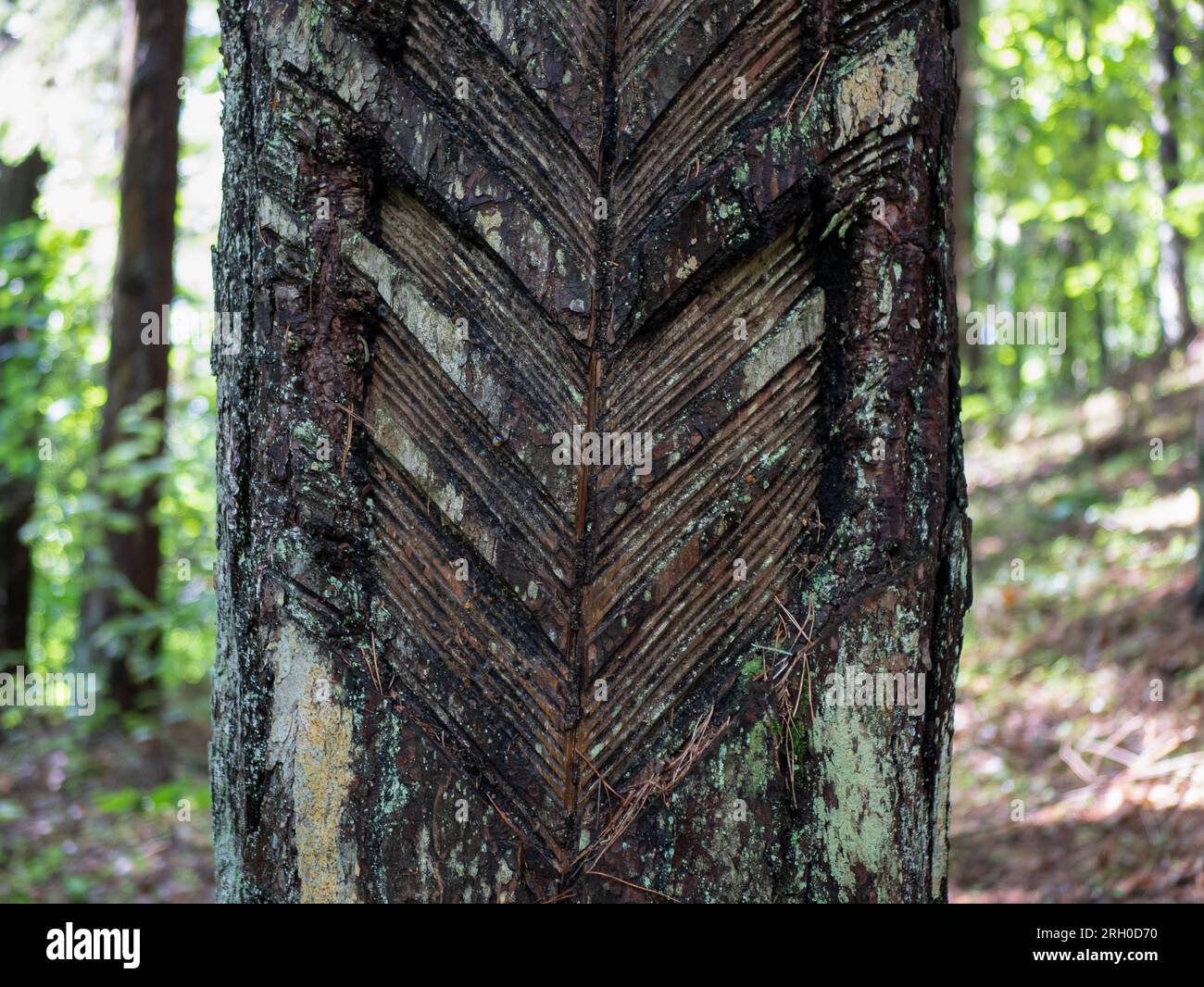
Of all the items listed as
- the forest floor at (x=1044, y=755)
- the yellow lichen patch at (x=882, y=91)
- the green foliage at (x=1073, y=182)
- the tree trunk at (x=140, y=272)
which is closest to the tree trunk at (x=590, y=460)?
the yellow lichen patch at (x=882, y=91)

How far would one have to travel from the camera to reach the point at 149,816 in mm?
6773

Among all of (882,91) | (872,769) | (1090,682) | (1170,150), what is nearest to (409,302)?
(882,91)

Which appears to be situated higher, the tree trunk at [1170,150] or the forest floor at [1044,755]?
the tree trunk at [1170,150]

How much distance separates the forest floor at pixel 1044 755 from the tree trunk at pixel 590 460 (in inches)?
110

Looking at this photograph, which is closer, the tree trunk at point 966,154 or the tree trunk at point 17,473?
the tree trunk at point 17,473

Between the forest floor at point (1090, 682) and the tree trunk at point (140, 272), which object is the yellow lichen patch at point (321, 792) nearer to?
the forest floor at point (1090, 682)

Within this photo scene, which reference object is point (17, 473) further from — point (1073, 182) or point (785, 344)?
point (1073, 182)

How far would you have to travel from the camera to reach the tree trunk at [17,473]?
7.21m

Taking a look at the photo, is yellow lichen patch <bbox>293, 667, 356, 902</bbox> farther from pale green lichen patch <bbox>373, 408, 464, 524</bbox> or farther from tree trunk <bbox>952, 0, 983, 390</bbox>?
tree trunk <bbox>952, 0, 983, 390</bbox>

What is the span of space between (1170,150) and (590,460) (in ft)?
36.0

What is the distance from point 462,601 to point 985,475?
42.8 ft

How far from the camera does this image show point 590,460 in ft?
6.77
